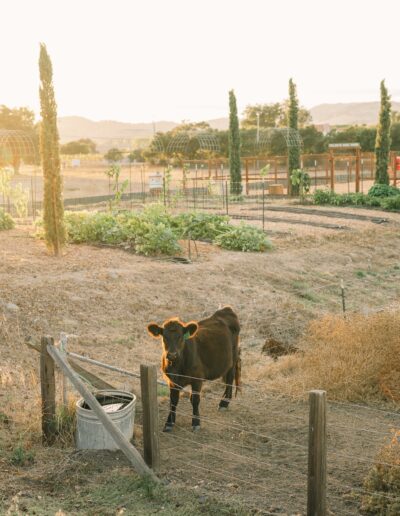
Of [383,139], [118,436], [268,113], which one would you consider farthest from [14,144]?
[268,113]

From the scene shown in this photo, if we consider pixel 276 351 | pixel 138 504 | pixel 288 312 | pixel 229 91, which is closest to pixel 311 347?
pixel 276 351

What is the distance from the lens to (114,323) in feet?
34.3

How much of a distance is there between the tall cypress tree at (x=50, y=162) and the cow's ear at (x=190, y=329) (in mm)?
8258

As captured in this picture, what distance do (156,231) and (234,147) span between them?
17454mm

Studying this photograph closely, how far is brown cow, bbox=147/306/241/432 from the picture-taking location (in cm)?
646

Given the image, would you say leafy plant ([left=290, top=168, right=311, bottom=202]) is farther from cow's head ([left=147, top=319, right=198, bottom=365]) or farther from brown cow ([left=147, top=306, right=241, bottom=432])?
cow's head ([left=147, top=319, right=198, bottom=365])

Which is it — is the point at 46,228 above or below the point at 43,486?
above

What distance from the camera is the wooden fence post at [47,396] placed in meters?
6.48

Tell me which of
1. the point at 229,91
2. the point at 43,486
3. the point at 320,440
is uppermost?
the point at 229,91

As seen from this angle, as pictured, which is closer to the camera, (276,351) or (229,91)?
(276,351)

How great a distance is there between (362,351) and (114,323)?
13.6ft

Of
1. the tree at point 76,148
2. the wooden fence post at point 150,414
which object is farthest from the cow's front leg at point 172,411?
the tree at point 76,148

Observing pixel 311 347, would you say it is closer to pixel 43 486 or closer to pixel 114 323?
pixel 114 323

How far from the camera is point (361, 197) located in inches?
1033
